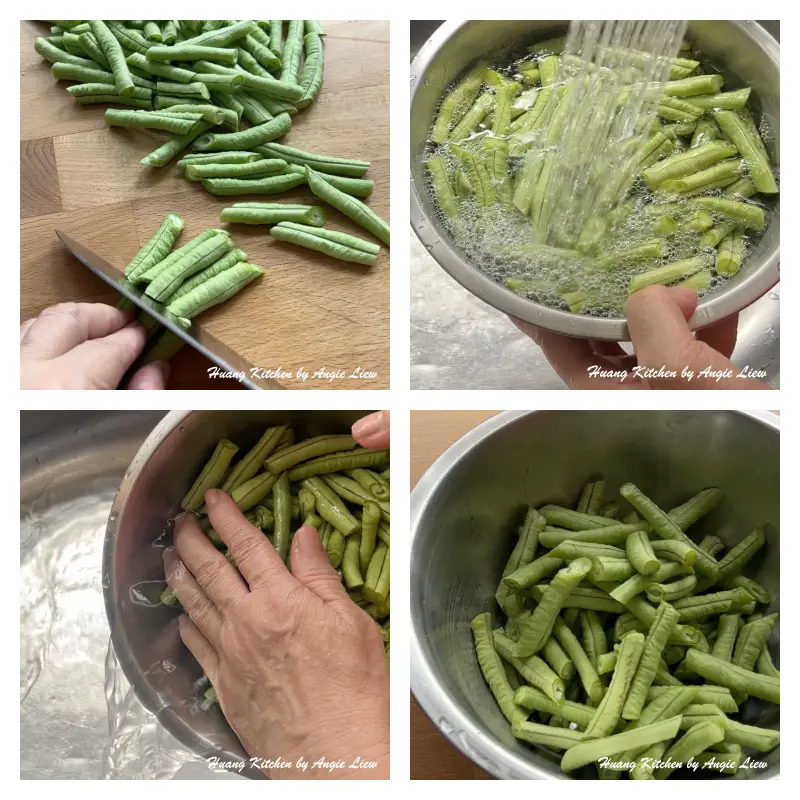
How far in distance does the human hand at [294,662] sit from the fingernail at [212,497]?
1.3 inches

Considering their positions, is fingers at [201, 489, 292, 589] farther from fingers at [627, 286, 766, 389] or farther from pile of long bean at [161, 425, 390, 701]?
fingers at [627, 286, 766, 389]

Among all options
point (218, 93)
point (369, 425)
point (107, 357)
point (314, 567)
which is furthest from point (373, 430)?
point (218, 93)

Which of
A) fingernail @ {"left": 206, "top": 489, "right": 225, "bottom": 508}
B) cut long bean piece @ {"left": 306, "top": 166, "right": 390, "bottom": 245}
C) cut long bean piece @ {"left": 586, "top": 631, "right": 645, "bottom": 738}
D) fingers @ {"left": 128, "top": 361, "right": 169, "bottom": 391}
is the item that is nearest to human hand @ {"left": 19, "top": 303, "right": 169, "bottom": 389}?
fingers @ {"left": 128, "top": 361, "right": 169, "bottom": 391}

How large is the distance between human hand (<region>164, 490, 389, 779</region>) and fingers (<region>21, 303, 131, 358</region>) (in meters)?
0.22

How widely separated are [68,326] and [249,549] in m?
0.26

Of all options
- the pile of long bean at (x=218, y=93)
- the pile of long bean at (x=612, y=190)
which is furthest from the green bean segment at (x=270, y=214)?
the pile of long bean at (x=612, y=190)

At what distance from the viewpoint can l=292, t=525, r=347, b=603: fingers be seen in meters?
0.67

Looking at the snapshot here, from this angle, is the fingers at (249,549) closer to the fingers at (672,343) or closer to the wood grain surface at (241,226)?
the wood grain surface at (241,226)

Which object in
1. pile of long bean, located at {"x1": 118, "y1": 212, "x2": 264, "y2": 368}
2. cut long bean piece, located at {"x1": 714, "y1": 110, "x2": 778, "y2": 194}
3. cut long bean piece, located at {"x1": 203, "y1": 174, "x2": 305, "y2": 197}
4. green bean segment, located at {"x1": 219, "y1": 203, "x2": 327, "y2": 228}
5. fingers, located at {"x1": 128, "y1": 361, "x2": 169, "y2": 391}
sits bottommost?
fingers, located at {"x1": 128, "y1": 361, "x2": 169, "y2": 391}

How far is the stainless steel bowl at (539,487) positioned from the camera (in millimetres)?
633

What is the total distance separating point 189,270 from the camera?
67cm

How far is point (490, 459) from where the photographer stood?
658mm

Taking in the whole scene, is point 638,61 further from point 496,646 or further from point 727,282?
point 496,646
